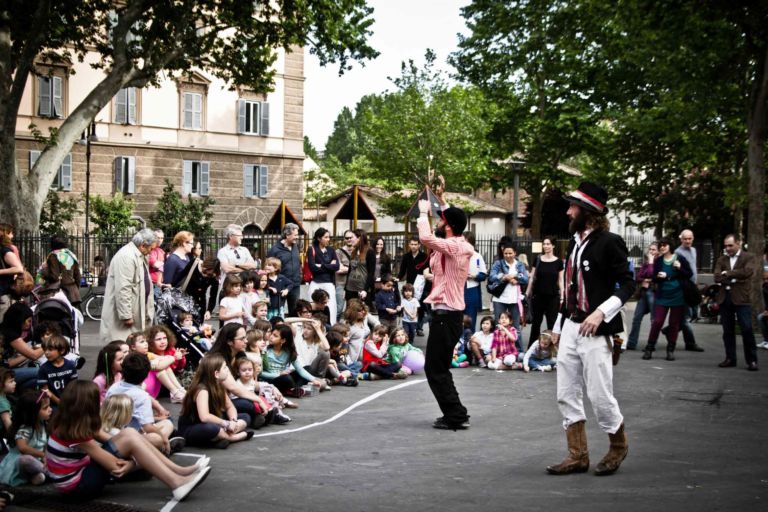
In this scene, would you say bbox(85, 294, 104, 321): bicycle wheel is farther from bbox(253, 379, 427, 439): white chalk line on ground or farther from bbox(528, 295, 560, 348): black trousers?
bbox(528, 295, 560, 348): black trousers

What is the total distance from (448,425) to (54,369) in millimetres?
3848

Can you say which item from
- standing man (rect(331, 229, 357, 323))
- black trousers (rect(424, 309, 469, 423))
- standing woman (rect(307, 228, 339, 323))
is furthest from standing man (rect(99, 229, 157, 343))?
standing man (rect(331, 229, 357, 323))

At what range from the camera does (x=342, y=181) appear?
8150 cm

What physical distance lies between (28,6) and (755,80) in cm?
1718

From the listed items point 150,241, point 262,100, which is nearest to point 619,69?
point 262,100

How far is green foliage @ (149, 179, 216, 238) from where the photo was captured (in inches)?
1662

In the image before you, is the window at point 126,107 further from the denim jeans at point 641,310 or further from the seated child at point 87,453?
the seated child at point 87,453

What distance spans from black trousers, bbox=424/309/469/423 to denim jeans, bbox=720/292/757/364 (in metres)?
6.74

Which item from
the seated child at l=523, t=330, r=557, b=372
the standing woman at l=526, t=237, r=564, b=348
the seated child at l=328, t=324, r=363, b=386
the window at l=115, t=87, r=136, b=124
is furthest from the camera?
the window at l=115, t=87, r=136, b=124

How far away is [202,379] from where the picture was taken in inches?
334

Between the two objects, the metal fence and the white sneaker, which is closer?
the white sneaker

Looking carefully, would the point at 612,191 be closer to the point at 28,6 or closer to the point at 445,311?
the point at 28,6

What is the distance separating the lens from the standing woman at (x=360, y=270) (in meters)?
16.8

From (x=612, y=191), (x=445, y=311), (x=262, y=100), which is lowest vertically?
(x=445, y=311)
